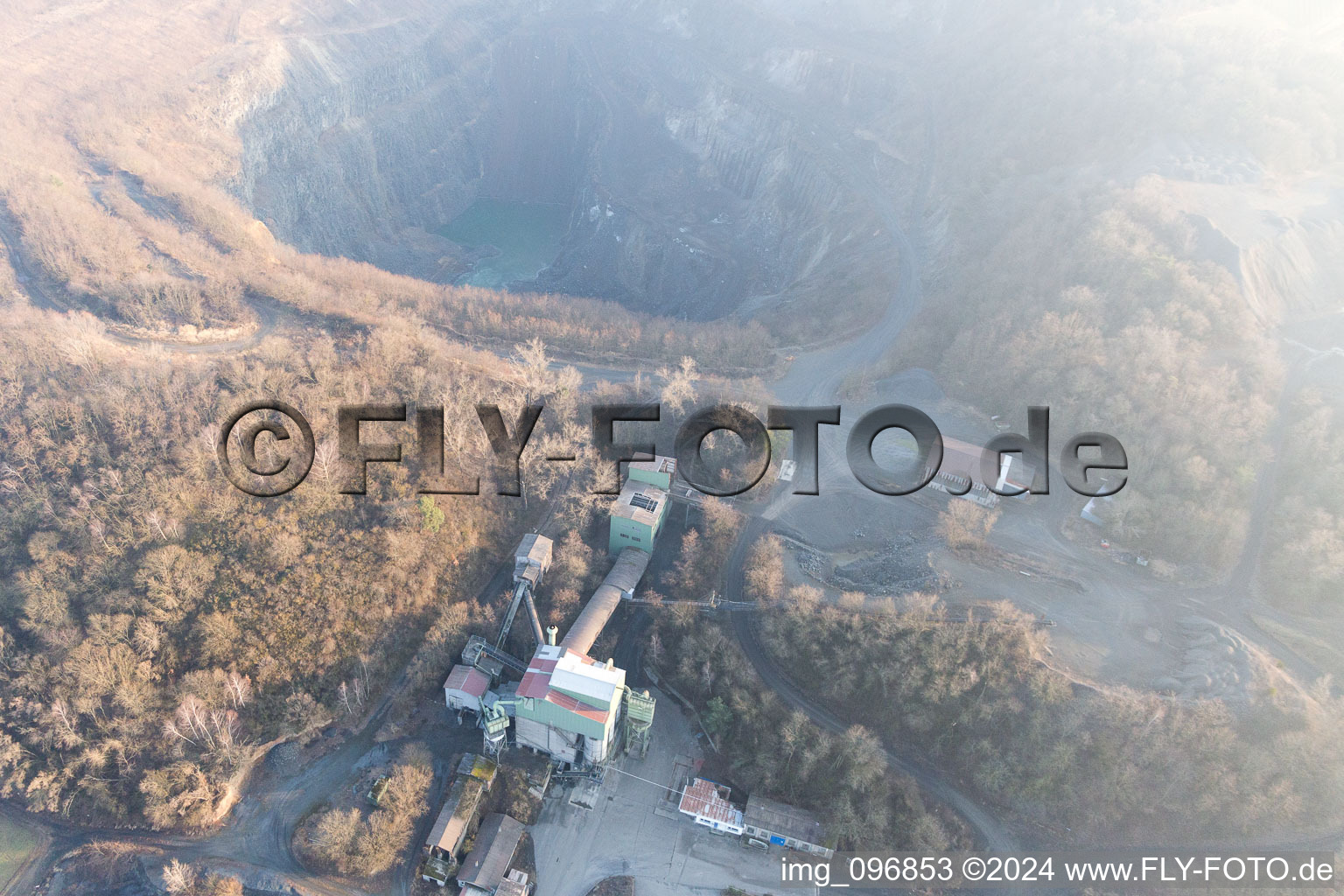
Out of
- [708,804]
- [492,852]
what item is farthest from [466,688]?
[708,804]

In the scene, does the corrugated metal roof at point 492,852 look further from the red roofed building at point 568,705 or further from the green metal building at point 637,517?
the green metal building at point 637,517

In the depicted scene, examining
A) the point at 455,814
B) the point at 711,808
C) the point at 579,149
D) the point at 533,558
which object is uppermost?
the point at 579,149

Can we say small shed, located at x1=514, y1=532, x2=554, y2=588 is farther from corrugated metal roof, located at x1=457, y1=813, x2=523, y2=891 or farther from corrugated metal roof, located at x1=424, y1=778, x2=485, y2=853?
corrugated metal roof, located at x1=457, y1=813, x2=523, y2=891

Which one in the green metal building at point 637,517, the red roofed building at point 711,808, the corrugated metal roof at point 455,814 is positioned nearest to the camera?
the corrugated metal roof at point 455,814

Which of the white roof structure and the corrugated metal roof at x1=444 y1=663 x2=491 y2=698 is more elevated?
the white roof structure

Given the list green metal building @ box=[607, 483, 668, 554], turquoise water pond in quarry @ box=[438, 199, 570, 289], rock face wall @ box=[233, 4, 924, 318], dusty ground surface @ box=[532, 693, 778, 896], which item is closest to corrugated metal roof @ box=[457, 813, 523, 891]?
dusty ground surface @ box=[532, 693, 778, 896]

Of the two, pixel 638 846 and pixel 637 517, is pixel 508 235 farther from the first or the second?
pixel 638 846

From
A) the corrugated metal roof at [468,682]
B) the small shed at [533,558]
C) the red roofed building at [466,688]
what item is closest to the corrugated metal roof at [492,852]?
the red roofed building at [466,688]
